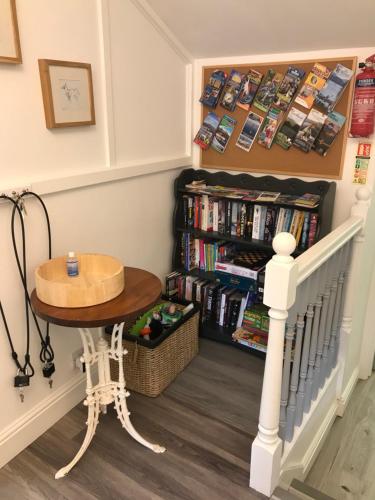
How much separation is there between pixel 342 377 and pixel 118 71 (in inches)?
83.4

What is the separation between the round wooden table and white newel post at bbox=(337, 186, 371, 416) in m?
1.10

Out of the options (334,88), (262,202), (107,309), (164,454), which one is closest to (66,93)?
(107,309)

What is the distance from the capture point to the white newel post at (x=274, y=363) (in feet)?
4.26

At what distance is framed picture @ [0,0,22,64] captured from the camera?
58.4 inches

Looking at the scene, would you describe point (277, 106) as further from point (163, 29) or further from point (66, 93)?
point (66, 93)

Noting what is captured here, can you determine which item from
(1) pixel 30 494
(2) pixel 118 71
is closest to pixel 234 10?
(2) pixel 118 71

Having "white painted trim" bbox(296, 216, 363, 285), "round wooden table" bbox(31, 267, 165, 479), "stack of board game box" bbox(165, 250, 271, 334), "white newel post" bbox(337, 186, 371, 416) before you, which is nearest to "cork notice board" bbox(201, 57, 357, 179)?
"white newel post" bbox(337, 186, 371, 416)

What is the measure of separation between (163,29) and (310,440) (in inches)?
93.7

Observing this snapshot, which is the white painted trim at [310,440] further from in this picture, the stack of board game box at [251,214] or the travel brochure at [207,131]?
the travel brochure at [207,131]

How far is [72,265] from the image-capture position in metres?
1.72

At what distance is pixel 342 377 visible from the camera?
2.43 metres

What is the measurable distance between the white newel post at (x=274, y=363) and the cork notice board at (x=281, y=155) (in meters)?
1.19

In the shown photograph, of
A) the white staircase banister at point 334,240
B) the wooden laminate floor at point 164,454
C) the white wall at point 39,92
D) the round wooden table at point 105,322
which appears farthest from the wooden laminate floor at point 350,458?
the white wall at point 39,92

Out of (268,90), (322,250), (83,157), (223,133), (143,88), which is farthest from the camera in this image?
(223,133)
